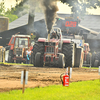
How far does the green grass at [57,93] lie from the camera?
9.53 metres

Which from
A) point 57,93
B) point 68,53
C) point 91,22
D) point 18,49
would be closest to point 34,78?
point 57,93

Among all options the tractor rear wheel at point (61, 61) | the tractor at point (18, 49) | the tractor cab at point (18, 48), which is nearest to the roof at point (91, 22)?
the tractor cab at point (18, 48)

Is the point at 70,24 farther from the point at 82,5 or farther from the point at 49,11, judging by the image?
the point at 82,5

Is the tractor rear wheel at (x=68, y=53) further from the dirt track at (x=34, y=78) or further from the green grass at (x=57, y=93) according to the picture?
the green grass at (x=57, y=93)

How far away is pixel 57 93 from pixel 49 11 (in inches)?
539

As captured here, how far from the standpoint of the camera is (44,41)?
23.3 metres

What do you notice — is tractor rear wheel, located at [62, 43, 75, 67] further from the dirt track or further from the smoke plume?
the dirt track

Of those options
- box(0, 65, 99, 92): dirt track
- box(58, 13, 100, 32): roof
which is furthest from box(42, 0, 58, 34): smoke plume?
box(58, 13, 100, 32): roof

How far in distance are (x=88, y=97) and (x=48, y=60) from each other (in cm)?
1280

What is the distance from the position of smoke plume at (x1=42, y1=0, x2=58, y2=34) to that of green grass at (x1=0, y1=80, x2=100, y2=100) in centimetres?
1135

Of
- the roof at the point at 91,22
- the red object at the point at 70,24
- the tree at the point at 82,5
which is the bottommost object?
the red object at the point at 70,24

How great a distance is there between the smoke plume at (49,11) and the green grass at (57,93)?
11345 millimetres

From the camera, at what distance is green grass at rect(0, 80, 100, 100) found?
375 inches

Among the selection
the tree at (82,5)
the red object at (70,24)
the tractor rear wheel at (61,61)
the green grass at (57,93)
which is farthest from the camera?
the tree at (82,5)
